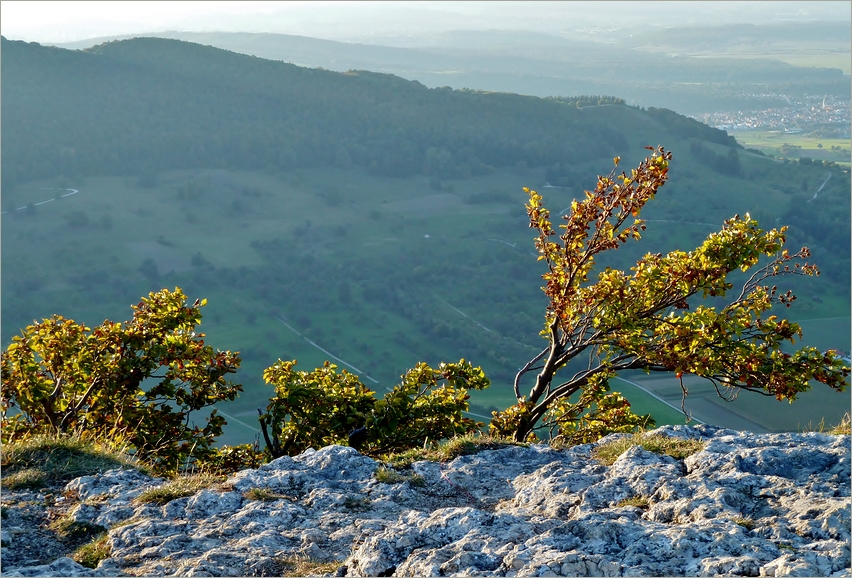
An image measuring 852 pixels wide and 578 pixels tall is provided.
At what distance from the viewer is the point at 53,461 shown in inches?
250

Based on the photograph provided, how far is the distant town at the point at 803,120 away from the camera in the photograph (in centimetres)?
17700

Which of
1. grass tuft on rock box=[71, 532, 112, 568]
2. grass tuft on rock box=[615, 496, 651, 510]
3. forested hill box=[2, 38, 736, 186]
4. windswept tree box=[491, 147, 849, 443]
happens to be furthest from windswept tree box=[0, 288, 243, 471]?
forested hill box=[2, 38, 736, 186]

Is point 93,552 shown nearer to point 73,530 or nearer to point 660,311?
point 73,530

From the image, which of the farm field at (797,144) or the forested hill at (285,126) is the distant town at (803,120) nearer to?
the farm field at (797,144)

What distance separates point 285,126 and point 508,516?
635 feet

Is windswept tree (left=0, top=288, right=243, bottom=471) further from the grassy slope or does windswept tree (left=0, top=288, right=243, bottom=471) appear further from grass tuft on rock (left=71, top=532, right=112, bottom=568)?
the grassy slope

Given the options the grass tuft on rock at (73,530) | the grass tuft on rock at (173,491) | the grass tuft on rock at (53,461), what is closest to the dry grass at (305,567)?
the grass tuft on rock at (173,491)

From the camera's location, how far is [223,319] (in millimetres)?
103688

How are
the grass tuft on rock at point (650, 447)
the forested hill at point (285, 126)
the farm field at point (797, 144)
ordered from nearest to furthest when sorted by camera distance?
the grass tuft on rock at point (650, 447) < the farm field at point (797, 144) < the forested hill at point (285, 126)

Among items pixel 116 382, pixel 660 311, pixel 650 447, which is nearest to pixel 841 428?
pixel 650 447

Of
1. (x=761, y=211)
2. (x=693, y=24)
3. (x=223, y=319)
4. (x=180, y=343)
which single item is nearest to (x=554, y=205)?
(x=761, y=211)

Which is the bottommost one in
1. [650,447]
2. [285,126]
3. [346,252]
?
[346,252]

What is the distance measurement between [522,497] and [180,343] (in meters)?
4.51

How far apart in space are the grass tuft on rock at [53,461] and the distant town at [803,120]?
193 meters
